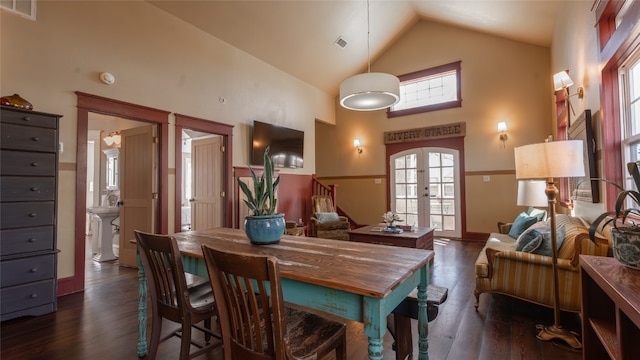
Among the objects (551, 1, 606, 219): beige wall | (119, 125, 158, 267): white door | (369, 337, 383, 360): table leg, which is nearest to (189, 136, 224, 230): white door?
(119, 125, 158, 267): white door

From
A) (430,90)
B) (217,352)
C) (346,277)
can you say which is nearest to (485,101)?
(430,90)

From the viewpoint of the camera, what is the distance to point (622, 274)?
45.8 inches

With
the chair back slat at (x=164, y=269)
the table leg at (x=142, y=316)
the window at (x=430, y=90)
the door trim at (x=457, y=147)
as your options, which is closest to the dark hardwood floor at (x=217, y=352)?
the table leg at (x=142, y=316)

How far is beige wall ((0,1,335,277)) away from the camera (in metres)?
2.80

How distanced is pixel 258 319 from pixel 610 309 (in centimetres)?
167

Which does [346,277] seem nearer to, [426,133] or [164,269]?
[164,269]

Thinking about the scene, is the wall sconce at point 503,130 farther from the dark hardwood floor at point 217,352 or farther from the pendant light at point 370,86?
the dark hardwood floor at point 217,352

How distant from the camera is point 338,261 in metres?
1.38

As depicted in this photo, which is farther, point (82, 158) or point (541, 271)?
point (82, 158)

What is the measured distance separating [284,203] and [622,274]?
495 cm

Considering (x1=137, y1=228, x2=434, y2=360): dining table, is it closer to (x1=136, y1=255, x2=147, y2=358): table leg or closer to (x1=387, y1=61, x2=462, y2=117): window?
(x1=136, y1=255, x2=147, y2=358): table leg

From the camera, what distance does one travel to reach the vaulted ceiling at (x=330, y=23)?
4188mm

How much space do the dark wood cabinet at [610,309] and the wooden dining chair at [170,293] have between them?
180 centimetres

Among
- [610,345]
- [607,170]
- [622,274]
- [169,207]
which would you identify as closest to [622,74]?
[607,170]
